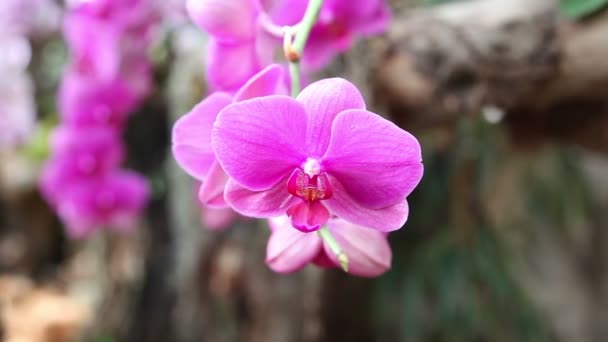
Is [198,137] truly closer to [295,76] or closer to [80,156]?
[295,76]

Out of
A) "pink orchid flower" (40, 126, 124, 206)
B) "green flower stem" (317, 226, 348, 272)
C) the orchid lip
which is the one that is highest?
the orchid lip

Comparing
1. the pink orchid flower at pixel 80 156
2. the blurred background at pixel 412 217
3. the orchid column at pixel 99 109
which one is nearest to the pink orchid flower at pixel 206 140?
the blurred background at pixel 412 217

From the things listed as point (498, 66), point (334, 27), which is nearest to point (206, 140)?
point (334, 27)

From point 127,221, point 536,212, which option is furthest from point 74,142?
point 536,212

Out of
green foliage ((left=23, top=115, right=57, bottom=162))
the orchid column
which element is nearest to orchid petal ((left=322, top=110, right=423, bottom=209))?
→ the orchid column

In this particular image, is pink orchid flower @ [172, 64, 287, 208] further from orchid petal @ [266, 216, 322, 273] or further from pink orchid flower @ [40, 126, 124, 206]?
pink orchid flower @ [40, 126, 124, 206]

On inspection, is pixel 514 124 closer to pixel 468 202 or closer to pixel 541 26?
pixel 541 26

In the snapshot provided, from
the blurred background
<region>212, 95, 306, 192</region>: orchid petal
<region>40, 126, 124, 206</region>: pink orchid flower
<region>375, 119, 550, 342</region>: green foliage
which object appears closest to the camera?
<region>212, 95, 306, 192</region>: orchid petal

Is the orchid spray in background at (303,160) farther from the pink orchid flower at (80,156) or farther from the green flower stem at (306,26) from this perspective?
the pink orchid flower at (80,156)
